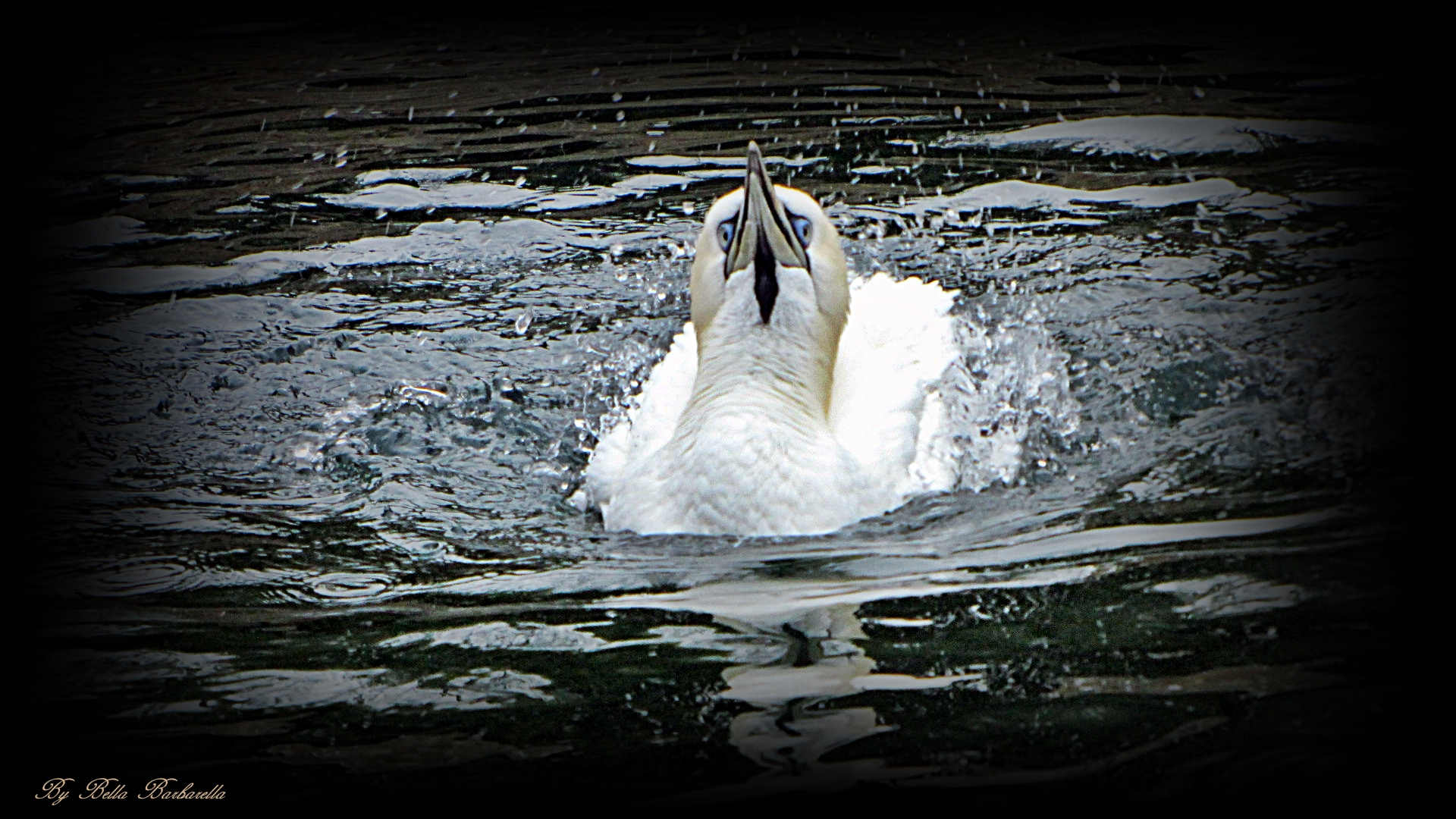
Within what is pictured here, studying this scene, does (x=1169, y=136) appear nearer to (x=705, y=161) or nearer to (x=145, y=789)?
(x=705, y=161)

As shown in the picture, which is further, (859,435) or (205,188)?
(205,188)

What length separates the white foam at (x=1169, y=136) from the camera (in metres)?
8.89

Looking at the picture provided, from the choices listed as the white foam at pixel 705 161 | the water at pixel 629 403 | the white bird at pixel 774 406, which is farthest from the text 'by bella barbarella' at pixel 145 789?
the white foam at pixel 705 161

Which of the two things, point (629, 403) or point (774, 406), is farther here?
point (629, 403)

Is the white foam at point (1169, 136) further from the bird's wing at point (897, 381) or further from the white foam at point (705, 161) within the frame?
the bird's wing at point (897, 381)

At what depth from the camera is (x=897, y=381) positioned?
5887 millimetres

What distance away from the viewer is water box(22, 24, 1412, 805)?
342 centimetres

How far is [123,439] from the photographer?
6.04 metres

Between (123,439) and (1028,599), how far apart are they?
4.09 metres

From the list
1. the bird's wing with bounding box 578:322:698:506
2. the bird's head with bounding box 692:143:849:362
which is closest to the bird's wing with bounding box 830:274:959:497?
the bird's head with bounding box 692:143:849:362

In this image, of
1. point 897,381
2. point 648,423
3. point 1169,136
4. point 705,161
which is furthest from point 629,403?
point 1169,136

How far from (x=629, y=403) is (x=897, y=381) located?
136 cm

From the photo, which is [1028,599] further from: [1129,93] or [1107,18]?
[1107,18]

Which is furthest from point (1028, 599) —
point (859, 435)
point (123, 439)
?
point (123, 439)
